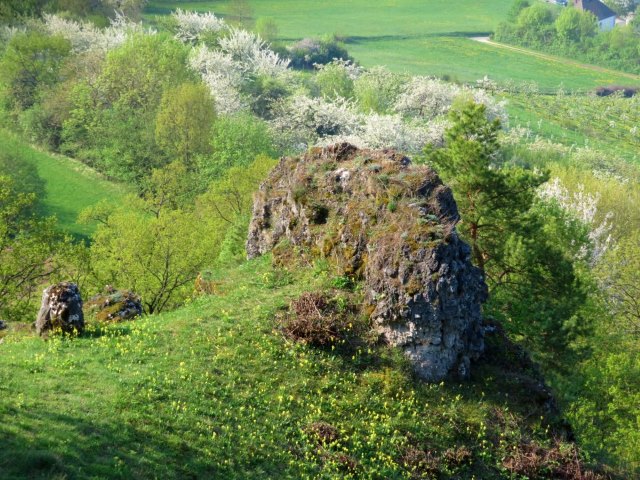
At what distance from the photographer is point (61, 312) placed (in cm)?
2597

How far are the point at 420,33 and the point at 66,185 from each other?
11477cm

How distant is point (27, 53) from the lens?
90500mm

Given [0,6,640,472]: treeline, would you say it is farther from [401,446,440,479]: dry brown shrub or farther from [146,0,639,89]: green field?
[146,0,639,89]: green field

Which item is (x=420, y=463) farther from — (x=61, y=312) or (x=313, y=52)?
(x=313, y=52)

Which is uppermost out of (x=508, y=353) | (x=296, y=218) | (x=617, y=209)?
(x=296, y=218)

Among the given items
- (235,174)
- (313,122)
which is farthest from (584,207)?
(313,122)

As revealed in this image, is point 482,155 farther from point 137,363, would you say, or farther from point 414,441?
point 137,363

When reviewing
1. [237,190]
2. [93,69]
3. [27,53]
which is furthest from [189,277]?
Answer: [27,53]

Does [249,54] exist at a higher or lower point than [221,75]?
higher

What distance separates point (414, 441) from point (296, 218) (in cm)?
1185

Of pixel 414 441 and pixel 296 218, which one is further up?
pixel 296 218

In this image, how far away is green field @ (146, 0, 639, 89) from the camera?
15062cm

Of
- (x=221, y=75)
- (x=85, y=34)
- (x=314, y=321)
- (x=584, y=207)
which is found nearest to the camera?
(x=314, y=321)

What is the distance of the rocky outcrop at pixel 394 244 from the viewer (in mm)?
26203
